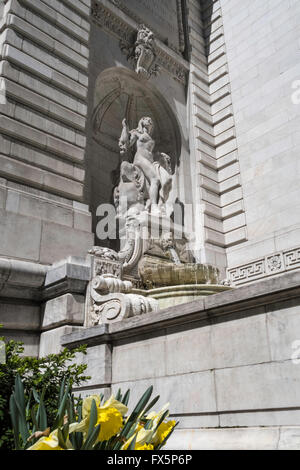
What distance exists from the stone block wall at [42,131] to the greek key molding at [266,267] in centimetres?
647

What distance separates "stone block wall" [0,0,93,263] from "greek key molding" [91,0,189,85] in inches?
107

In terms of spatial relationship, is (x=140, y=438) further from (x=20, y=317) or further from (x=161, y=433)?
(x=20, y=317)

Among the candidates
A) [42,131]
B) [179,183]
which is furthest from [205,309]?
[179,183]

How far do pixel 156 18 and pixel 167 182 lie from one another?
8090mm

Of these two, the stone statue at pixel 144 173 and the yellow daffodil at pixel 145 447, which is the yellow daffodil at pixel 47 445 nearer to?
the yellow daffodil at pixel 145 447

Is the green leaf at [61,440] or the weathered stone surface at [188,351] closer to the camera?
the green leaf at [61,440]

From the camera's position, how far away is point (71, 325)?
7055mm

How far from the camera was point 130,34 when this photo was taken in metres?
15.5

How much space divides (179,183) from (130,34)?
613 cm

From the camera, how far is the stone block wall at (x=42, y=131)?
8.45 meters

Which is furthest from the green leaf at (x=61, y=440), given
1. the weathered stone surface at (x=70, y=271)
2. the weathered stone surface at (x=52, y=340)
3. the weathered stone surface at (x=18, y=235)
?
the weathered stone surface at (x=18, y=235)

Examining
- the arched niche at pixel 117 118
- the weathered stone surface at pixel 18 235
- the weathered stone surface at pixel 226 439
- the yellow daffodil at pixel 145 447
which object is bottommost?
the weathered stone surface at pixel 226 439

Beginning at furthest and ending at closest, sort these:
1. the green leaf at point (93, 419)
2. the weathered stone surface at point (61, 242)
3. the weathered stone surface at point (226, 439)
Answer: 1. the weathered stone surface at point (61, 242)
2. the weathered stone surface at point (226, 439)
3. the green leaf at point (93, 419)

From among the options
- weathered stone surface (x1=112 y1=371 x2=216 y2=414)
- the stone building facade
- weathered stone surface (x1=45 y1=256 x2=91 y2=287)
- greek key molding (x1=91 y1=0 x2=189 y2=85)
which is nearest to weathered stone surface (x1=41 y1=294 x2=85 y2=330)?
the stone building facade
